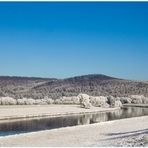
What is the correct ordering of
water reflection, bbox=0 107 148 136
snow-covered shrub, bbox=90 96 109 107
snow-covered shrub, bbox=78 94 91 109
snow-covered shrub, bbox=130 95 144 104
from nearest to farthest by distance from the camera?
water reflection, bbox=0 107 148 136
snow-covered shrub, bbox=78 94 91 109
snow-covered shrub, bbox=90 96 109 107
snow-covered shrub, bbox=130 95 144 104

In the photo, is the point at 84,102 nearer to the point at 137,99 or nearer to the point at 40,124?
the point at 137,99

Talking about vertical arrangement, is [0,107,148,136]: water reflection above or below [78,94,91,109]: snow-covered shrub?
below

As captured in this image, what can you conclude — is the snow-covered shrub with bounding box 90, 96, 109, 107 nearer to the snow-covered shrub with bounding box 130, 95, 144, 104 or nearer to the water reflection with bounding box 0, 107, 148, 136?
the snow-covered shrub with bounding box 130, 95, 144, 104

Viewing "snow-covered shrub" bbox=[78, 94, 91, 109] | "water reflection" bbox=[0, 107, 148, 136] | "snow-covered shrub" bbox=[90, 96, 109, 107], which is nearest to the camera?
"water reflection" bbox=[0, 107, 148, 136]

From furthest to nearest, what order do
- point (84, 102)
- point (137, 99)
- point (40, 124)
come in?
point (137, 99), point (84, 102), point (40, 124)

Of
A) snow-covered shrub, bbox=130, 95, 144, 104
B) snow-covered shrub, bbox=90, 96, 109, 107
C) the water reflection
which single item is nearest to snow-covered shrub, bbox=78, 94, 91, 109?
snow-covered shrub, bbox=90, 96, 109, 107

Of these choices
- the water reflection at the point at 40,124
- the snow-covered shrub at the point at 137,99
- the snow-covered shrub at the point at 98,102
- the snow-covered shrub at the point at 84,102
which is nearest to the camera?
the water reflection at the point at 40,124

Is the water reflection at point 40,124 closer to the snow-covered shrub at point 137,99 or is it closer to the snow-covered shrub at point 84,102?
the snow-covered shrub at point 84,102

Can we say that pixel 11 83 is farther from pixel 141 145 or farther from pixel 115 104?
pixel 141 145

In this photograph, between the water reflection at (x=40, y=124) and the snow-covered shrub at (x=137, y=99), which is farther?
the snow-covered shrub at (x=137, y=99)

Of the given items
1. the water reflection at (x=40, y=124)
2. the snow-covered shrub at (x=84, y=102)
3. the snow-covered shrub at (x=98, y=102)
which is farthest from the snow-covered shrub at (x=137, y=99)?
the water reflection at (x=40, y=124)

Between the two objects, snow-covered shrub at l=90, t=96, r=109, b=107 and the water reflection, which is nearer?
the water reflection

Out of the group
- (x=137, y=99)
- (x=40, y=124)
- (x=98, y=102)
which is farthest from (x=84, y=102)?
(x=40, y=124)

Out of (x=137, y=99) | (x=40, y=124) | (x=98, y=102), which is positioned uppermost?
(x=137, y=99)
